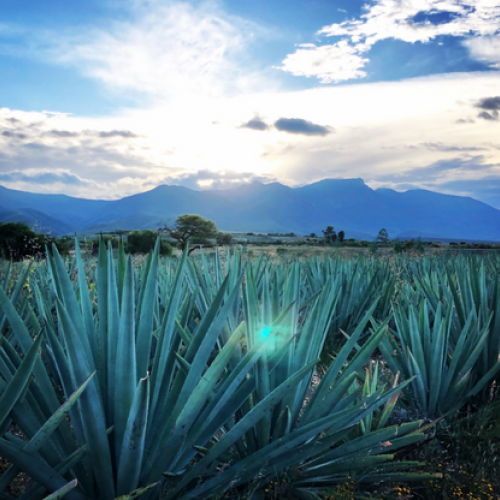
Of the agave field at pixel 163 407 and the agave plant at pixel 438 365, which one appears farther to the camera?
the agave plant at pixel 438 365

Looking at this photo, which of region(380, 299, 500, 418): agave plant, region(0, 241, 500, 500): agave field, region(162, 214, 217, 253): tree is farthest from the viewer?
region(162, 214, 217, 253): tree

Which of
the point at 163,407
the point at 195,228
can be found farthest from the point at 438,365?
the point at 195,228

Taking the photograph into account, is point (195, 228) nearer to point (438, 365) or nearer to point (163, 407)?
point (438, 365)

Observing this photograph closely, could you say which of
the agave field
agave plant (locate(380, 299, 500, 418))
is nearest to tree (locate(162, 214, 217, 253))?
agave plant (locate(380, 299, 500, 418))

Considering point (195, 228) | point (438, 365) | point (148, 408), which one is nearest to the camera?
Result: point (148, 408)

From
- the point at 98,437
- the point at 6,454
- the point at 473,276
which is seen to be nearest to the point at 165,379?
the point at 98,437

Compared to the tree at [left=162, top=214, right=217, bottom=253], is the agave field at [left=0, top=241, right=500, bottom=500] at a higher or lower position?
lower

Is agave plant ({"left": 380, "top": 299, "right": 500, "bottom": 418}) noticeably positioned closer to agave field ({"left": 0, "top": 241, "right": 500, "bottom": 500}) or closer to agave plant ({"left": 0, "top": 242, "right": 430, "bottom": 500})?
agave field ({"left": 0, "top": 241, "right": 500, "bottom": 500})

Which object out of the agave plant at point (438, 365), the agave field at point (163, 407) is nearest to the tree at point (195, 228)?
the agave plant at point (438, 365)

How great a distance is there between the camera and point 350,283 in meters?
4.70

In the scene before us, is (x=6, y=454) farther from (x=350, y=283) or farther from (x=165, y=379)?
(x=350, y=283)

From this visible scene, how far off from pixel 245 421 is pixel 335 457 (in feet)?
1.69

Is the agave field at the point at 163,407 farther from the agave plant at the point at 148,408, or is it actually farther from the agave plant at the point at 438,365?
the agave plant at the point at 438,365

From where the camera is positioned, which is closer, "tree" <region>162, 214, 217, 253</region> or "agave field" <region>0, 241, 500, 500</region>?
"agave field" <region>0, 241, 500, 500</region>
